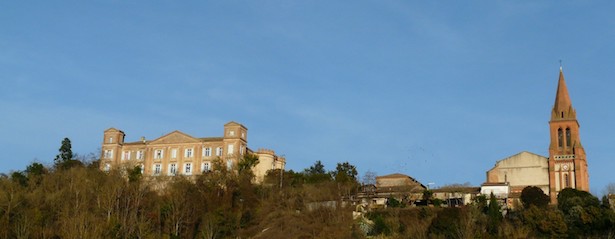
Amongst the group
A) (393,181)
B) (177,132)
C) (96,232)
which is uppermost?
(177,132)

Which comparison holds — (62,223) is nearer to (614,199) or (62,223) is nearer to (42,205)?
(42,205)

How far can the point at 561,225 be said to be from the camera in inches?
1785

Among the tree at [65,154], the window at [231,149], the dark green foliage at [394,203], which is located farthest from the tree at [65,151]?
the dark green foliage at [394,203]

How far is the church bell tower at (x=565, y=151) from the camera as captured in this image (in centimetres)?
6328

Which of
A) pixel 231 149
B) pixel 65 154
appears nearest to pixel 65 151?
pixel 65 154

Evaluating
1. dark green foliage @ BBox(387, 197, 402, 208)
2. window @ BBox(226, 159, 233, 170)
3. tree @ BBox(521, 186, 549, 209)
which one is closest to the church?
tree @ BBox(521, 186, 549, 209)

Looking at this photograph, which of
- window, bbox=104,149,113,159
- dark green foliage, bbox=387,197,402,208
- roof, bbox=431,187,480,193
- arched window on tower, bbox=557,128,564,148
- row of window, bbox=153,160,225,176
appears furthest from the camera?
window, bbox=104,149,113,159

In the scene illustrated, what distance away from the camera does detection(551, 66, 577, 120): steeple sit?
66.8 metres

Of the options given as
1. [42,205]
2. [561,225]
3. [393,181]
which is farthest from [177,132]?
[561,225]

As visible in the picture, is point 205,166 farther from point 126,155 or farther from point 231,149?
point 126,155

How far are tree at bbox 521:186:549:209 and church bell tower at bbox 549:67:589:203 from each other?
7075 mm

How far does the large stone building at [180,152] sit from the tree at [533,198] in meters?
25.5

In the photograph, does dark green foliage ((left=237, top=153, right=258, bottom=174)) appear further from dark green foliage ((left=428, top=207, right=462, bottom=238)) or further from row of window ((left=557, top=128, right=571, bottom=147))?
row of window ((left=557, top=128, right=571, bottom=147))

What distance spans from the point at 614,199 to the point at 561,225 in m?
8.69
